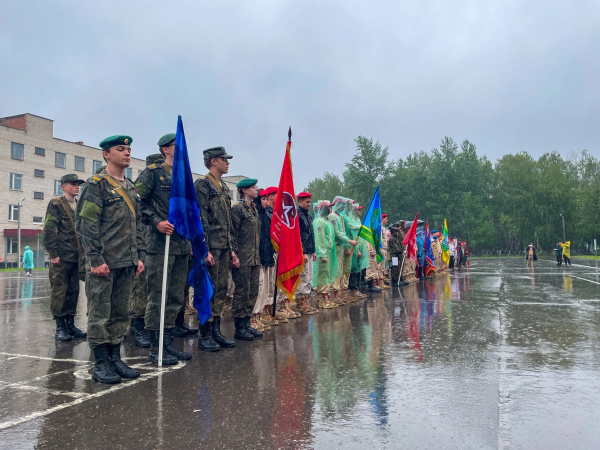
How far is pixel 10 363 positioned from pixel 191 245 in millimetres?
2276

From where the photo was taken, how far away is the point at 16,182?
157 ft

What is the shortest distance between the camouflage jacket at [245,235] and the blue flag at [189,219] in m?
0.91

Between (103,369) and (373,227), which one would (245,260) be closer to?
(103,369)

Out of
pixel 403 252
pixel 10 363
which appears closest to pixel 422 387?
pixel 10 363

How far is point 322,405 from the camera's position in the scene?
3.83 metres

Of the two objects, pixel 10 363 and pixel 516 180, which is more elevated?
pixel 516 180

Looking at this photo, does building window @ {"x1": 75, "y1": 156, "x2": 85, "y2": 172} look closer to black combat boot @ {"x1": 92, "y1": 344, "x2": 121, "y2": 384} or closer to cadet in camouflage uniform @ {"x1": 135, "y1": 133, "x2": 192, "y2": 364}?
cadet in camouflage uniform @ {"x1": 135, "y1": 133, "x2": 192, "y2": 364}

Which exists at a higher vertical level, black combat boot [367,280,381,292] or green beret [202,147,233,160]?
green beret [202,147,233,160]

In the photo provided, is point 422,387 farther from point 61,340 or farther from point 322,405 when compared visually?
point 61,340

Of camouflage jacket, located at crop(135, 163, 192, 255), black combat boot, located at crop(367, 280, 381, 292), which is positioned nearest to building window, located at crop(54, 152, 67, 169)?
black combat boot, located at crop(367, 280, 381, 292)

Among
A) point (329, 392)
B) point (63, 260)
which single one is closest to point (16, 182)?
point (63, 260)

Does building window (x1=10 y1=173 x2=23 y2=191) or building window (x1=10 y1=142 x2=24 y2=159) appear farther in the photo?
building window (x1=10 y1=173 x2=23 y2=191)

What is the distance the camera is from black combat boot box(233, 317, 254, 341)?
6531 mm

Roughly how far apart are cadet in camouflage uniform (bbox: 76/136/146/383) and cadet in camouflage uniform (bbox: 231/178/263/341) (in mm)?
1818
